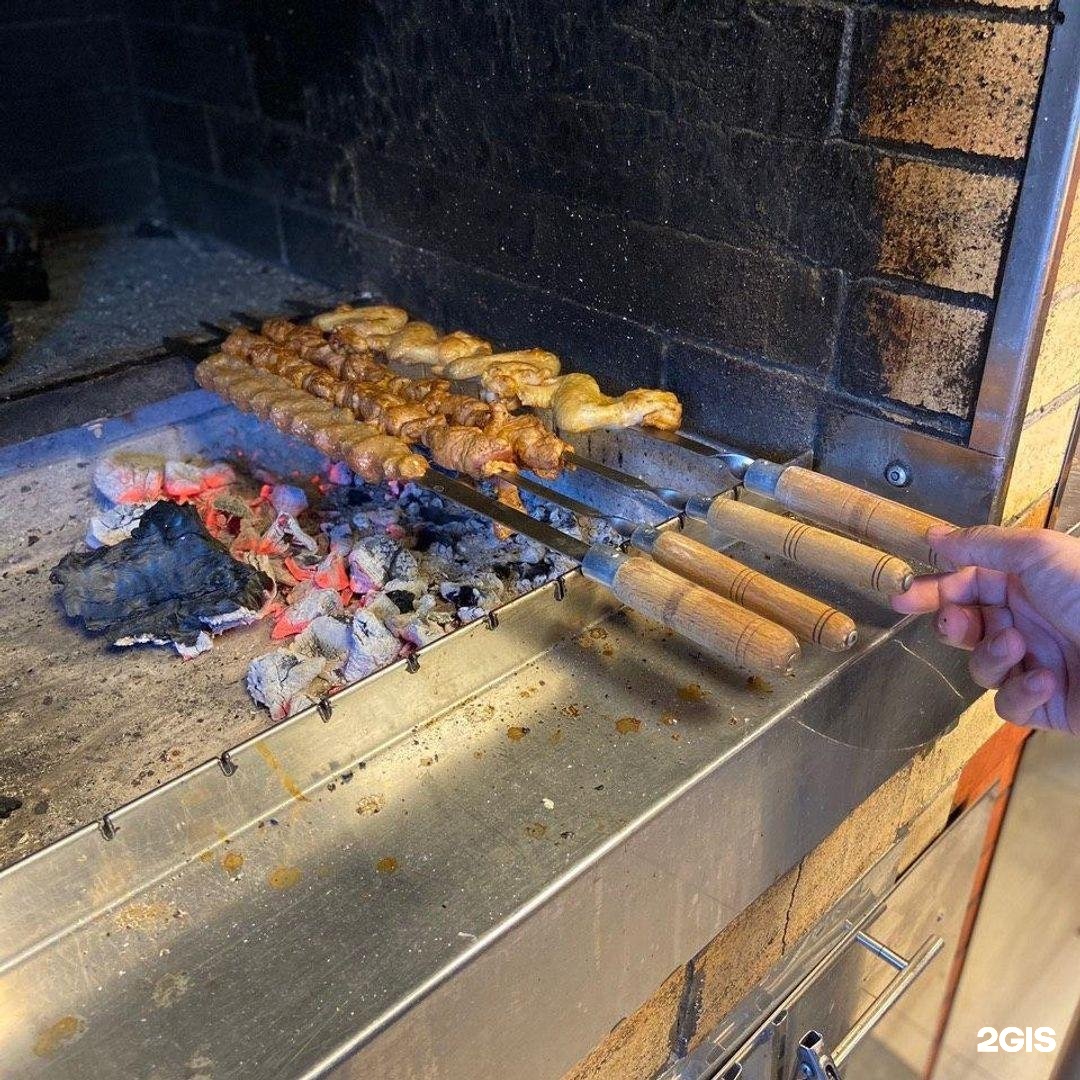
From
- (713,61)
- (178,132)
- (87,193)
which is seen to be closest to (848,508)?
(713,61)

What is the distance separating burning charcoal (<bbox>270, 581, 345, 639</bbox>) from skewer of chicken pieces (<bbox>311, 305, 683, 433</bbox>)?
717mm

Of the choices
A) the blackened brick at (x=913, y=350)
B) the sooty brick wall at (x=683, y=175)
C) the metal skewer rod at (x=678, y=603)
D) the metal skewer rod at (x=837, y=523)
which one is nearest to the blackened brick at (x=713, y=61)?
the sooty brick wall at (x=683, y=175)

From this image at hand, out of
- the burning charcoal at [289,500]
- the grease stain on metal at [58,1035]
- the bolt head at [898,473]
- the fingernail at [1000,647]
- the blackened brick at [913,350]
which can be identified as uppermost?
the blackened brick at [913,350]

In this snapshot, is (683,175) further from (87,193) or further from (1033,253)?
(87,193)

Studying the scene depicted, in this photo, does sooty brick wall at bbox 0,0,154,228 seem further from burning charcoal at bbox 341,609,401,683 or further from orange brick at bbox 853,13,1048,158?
orange brick at bbox 853,13,1048,158

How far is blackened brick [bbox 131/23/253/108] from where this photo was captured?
143 inches

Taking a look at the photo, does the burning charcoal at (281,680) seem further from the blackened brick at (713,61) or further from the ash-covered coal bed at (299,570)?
the blackened brick at (713,61)

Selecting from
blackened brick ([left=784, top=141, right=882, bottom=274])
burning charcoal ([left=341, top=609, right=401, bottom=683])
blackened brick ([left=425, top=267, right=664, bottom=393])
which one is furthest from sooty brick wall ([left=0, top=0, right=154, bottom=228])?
blackened brick ([left=784, top=141, right=882, bottom=274])

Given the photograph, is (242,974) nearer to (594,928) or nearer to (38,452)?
(594,928)

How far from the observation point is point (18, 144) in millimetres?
4039

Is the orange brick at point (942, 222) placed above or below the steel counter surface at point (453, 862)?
above

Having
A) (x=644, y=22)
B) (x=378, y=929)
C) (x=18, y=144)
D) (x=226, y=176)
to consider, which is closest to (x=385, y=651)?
(x=378, y=929)

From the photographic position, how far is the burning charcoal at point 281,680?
6.40 ft

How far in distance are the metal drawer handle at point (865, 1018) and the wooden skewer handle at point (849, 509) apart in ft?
3.60
